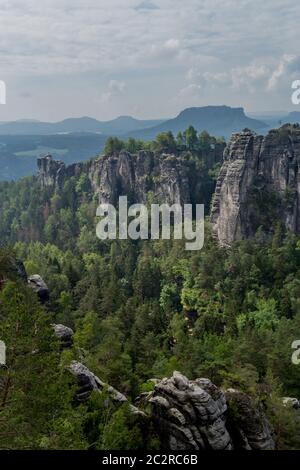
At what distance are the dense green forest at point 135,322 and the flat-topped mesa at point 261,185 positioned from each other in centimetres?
385

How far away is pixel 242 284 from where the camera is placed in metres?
59.2

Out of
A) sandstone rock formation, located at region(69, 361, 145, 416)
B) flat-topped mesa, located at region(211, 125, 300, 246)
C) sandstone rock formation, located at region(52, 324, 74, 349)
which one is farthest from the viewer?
flat-topped mesa, located at region(211, 125, 300, 246)

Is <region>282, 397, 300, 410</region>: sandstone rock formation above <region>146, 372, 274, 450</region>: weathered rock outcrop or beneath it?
beneath

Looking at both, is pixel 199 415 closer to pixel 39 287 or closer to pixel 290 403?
pixel 290 403

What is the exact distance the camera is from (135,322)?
48219 mm

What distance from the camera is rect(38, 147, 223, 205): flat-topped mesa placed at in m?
87.9

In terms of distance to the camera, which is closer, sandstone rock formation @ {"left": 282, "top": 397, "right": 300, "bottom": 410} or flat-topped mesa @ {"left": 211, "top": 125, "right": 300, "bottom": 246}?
sandstone rock formation @ {"left": 282, "top": 397, "right": 300, "bottom": 410}

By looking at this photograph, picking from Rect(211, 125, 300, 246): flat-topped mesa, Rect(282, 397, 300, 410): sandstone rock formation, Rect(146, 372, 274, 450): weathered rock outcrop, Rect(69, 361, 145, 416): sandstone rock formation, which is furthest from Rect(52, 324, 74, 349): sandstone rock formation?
Rect(211, 125, 300, 246): flat-topped mesa

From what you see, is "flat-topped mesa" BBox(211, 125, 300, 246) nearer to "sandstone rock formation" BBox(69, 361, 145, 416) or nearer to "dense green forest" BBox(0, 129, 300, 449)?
"dense green forest" BBox(0, 129, 300, 449)

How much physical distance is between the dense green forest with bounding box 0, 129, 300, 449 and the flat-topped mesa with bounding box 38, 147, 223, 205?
3637 mm

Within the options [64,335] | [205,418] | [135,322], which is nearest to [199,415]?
[205,418]

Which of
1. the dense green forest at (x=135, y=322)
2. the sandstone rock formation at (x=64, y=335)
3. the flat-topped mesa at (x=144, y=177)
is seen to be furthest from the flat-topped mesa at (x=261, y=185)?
the sandstone rock formation at (x=64, y=335)
